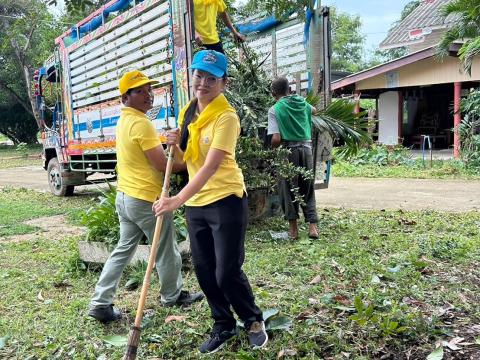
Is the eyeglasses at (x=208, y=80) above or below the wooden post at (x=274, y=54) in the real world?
below

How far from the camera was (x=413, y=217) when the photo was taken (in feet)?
22.5

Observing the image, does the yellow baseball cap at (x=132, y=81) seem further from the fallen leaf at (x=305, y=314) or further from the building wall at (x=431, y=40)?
the building wall at (x=431, y=40)

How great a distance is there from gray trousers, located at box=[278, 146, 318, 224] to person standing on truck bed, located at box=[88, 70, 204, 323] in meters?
2.20

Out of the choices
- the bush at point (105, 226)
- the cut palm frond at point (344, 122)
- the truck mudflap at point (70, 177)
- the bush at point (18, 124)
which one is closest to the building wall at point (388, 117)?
the truck mudflap at point (70, 177)

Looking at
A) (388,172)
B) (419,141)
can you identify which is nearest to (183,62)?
(388,172)

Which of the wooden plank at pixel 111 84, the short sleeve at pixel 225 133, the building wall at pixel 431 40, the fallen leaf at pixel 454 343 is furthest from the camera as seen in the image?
the building wall at pixel 431 40

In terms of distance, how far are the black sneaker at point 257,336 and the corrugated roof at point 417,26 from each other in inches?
673

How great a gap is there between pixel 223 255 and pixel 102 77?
→ 600 cm

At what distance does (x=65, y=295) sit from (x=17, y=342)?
92 centimetres

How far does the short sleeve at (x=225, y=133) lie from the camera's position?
2799mm

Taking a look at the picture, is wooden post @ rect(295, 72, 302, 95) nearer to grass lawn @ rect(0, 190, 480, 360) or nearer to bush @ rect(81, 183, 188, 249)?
grass lawn @ rect(0, 190, 480, 360)

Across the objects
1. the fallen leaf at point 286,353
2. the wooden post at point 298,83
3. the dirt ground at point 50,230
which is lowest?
the fallen leaf at point 286,353

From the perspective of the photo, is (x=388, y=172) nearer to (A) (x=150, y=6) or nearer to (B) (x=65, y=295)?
(A) (x=150, y=6)

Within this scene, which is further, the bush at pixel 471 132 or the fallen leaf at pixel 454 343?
the bush at pixel 471 132
